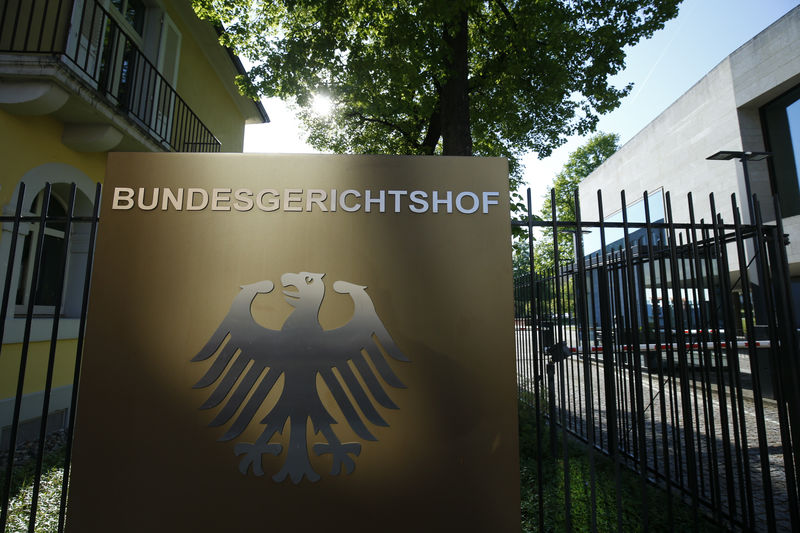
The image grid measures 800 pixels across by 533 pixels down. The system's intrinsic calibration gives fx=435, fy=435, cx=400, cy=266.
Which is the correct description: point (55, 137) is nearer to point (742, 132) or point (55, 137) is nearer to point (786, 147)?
point (786, 147)

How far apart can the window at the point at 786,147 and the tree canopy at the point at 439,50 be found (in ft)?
22.6

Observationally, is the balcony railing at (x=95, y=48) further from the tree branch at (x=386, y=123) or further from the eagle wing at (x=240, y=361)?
the eagle wing at (x=240, y=361)

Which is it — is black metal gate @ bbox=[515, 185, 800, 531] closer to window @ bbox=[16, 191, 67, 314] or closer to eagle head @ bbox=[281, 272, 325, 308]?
eagle head @ bbox=[281, 272, 325, 308]

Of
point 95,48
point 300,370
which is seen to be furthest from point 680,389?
point 95,48

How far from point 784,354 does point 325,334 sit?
11.5 ft

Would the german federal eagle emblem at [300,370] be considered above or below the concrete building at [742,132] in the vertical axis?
below

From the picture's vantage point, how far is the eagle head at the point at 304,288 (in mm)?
2865

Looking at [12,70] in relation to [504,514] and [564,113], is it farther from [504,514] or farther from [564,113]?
[564,113]

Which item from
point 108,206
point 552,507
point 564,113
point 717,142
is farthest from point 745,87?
point 108,206

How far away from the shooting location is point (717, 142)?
14.8m

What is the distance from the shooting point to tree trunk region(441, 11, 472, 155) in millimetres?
7402

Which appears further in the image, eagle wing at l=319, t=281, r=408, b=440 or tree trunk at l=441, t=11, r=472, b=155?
tree trunk at l=441, t=11, r=472, b=155

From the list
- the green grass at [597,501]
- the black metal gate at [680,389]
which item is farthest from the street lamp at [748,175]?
the green grass at [597,501]

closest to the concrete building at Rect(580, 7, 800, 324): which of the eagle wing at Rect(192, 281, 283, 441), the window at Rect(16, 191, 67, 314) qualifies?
the eagle wing at Rect(192, 281, 283, 441)
